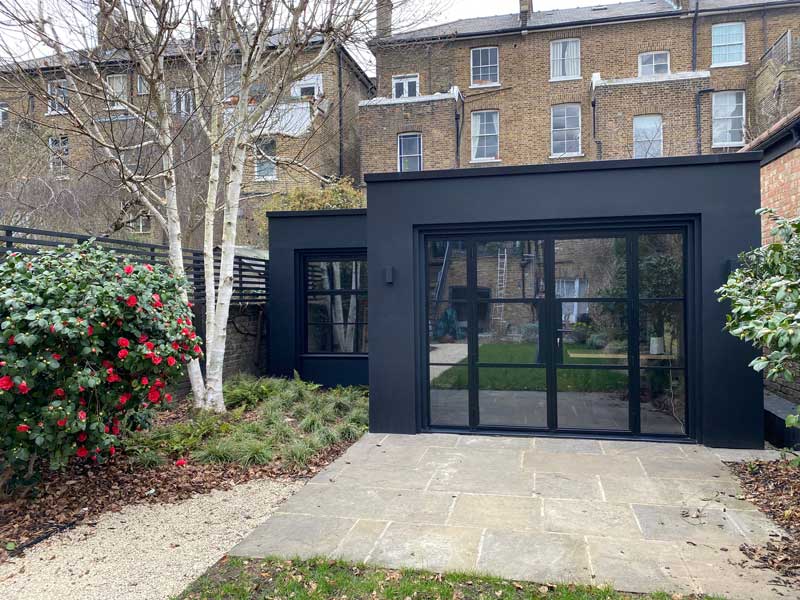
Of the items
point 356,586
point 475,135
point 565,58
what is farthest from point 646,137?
point 356,586

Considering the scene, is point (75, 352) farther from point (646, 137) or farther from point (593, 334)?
point (646, 137)

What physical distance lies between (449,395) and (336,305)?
3375 millimetres

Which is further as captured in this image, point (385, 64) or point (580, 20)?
point (385, 64)

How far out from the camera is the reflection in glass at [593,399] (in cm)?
592

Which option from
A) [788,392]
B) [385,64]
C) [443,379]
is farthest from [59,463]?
[385,64]

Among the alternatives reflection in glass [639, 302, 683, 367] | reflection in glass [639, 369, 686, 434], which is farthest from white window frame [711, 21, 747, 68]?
reflection in glass [639, 369, 686, 434]

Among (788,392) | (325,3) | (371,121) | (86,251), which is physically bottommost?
(788,392)

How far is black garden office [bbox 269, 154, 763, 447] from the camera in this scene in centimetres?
558

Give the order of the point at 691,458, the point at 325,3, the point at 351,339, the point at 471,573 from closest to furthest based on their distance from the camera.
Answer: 1. the point at 471,573
2. the point at 691,458
3. the point at 325,3
4. the point at 351,339

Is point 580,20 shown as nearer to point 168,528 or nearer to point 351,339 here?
point 351,339

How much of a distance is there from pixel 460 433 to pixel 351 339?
3.25 meters

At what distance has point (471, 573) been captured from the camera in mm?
3146

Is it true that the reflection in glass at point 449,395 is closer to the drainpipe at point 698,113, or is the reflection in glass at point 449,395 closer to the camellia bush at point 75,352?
the camellia bush at point 75,352

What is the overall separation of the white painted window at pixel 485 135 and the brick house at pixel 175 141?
4.11 meters
